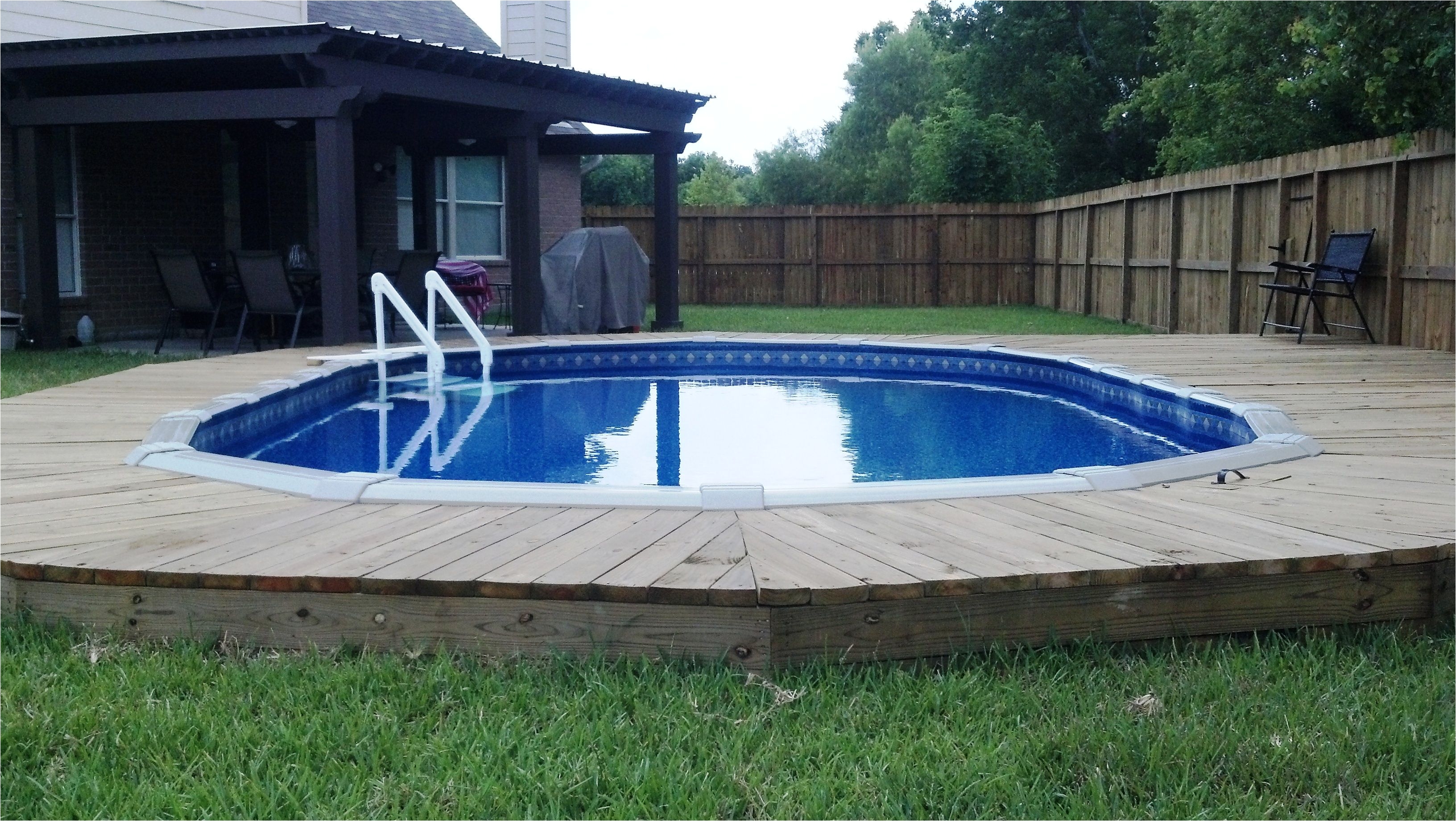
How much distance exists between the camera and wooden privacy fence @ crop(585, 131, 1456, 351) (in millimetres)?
8266

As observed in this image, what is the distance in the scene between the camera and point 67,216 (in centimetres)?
1079

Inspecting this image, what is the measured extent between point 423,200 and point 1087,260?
7644mm

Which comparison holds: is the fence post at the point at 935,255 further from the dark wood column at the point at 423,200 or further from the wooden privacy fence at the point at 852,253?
the dark wood column at the point at 423,200

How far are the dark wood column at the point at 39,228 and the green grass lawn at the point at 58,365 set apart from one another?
0.29 meters

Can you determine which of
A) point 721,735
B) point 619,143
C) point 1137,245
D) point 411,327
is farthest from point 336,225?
point 1137,245

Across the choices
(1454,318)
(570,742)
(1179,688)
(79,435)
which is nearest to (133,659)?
(570,742)

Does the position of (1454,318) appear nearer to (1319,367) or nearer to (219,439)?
(1319,367)

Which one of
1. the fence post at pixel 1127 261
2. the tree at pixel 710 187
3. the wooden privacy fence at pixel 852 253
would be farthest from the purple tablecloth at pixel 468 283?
the tree at pixel 710 187

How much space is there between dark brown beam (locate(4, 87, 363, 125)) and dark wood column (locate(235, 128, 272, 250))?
2558 mm

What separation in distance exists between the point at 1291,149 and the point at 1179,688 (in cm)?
1647

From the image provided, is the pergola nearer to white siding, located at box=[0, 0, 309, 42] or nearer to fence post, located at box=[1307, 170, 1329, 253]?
white siding, located at box=[0, 0, 309, 42]

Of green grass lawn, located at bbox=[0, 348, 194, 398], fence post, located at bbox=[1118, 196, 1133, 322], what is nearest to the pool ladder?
green grass lawn, located at bbox=[0, 348, 194, 398]

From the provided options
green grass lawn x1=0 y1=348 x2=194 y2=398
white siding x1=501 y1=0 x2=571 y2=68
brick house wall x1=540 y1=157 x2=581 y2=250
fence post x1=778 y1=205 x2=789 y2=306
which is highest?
white siding x1=501 y1=0 x2=571 y2=68

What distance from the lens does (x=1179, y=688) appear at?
2465mm
